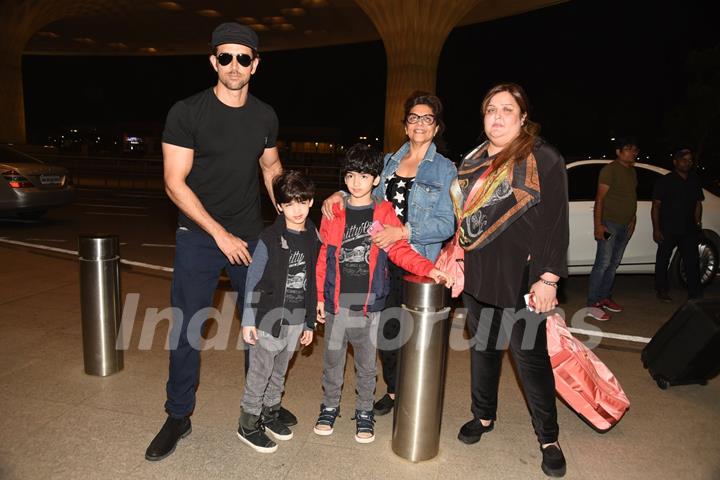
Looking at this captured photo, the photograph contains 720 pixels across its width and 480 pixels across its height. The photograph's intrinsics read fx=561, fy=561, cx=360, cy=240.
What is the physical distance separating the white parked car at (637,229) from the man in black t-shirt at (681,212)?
0.56 m

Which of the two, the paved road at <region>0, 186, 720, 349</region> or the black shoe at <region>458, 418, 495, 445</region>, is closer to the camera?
the black shoe at <region>458, 418, 495, 445</region>

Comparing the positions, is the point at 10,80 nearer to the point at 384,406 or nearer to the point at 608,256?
the point at 608,256

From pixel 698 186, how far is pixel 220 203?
5.78 meters

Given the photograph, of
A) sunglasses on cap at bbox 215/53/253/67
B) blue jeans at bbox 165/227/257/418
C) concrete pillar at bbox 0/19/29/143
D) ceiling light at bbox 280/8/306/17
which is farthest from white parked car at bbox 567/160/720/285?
concrete pillar at bbox 0/19/29/143

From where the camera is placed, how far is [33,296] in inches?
245

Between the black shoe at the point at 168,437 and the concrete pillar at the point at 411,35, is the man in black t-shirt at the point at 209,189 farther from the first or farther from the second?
the concrete pillar at the point at 411,35

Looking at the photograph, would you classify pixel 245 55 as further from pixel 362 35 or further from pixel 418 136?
pixel 362 35

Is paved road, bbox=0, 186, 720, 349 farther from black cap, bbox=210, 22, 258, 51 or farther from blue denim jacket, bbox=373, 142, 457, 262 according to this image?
black cap, bbox=210, 22, 258, 51

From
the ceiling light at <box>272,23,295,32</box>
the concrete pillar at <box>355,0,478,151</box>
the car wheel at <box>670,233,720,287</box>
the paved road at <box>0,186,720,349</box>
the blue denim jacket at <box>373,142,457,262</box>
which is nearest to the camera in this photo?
the blue denim jacket at <box>373,142,457,262</box>

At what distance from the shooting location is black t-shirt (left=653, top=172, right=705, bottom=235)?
6418mm

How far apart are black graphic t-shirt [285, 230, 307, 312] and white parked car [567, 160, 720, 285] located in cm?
459

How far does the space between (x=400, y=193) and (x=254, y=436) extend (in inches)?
66.4

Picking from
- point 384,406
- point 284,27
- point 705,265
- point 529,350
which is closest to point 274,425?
point 384,406

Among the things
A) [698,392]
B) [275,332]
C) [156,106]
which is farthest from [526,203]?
[156,106]
